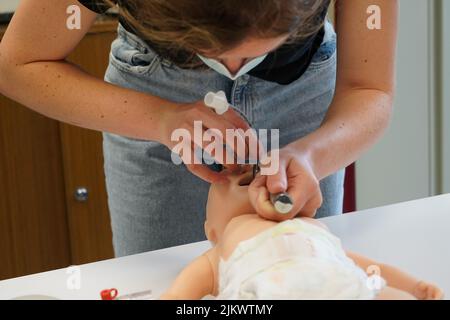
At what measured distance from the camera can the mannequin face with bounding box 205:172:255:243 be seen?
31.4 inches

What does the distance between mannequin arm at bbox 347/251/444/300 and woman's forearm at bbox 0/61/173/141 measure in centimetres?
27

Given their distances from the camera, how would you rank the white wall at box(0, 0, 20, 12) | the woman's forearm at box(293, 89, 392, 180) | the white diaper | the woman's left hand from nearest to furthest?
the white diaper < the woman's left hand < the woman's forearm at box(293, 89, 392, 180) < the white wall at box(0, 0, 20, 12)

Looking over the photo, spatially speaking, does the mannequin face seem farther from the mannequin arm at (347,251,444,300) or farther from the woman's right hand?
the mannequin arm at (347,251,444,300)

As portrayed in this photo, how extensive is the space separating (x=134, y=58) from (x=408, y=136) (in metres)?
1.06

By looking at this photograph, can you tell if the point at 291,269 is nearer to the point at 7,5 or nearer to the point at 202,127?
the point at 202,127

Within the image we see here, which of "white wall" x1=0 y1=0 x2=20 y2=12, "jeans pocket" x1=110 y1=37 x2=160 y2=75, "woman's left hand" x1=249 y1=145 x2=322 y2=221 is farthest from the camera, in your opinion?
"white wall" x1=0 y1=0 x2=20 y2=12

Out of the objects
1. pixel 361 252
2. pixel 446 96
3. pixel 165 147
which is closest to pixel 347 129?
pixel 361 252

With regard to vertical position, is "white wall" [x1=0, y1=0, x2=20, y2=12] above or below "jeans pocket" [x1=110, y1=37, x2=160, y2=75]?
above

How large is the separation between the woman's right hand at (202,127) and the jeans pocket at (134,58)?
0.15 meters

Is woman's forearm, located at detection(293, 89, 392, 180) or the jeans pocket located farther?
the jeans pocket

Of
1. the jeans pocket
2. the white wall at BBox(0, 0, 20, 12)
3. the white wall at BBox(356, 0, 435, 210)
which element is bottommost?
the white wall at BBox(356, 0, 435, 210)

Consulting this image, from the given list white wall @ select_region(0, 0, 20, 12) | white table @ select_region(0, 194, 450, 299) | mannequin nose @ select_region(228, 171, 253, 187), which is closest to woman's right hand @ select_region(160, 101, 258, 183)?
mannequin nose @ select_region(228, 171, 253, 187)

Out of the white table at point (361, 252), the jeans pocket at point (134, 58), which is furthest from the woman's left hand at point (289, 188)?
the jeans pocket at point (134, 58)

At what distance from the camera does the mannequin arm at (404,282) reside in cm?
71
